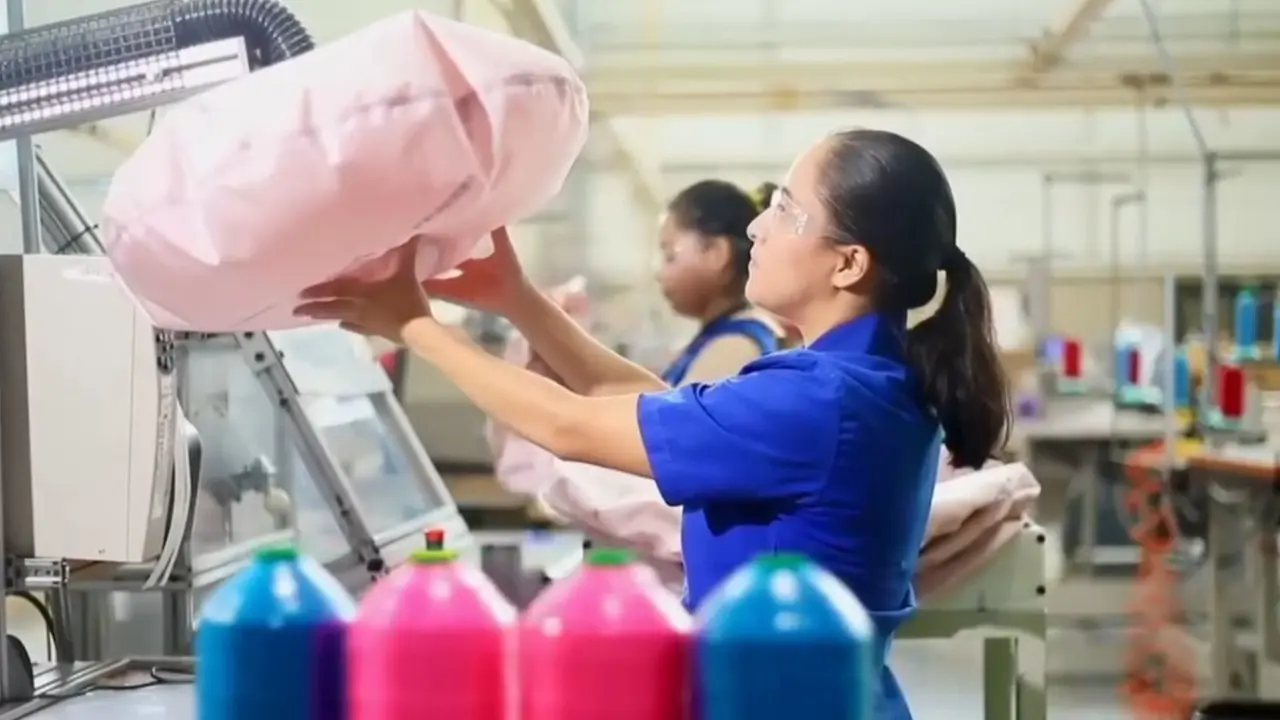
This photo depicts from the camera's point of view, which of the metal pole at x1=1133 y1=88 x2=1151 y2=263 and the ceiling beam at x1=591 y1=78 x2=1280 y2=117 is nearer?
the ceiling beam at x1=591 y1=78 x2=1280 y2=117

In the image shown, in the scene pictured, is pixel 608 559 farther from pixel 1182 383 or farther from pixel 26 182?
pixel 1182 383

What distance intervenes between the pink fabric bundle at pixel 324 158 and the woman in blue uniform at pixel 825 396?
0.40 feet

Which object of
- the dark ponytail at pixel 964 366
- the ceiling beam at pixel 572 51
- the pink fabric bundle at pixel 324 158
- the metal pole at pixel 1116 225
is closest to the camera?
the pink fabric bundle at pixel 324 158

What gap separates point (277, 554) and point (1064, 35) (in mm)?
6230

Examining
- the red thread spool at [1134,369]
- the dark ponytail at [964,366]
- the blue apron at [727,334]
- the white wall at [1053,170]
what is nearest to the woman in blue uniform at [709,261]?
the blue apron at [727,334]

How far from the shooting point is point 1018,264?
9.50 meters

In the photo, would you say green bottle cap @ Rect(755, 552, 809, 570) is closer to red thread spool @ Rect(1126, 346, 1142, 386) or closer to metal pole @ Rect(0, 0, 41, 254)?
metal pole @ Rect(0, 0, 41, 254)

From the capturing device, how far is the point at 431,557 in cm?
86

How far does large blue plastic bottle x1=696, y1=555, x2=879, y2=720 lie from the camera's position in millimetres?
781

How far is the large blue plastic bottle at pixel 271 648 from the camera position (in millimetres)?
847

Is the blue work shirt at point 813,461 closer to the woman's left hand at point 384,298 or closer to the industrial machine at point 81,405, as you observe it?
the woman's left hand at point 384,298

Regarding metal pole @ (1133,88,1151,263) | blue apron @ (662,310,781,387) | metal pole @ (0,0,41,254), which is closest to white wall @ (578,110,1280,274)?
metal pole @ (1133,88,1151,263)

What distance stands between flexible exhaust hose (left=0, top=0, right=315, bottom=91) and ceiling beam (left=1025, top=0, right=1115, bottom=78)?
493cm

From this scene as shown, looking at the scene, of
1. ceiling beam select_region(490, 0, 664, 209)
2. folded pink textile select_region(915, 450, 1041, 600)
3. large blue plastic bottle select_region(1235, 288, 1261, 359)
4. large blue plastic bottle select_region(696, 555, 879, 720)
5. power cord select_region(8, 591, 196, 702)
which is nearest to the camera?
large blue plastic bottle select_region(696, 555, 879, 720)
